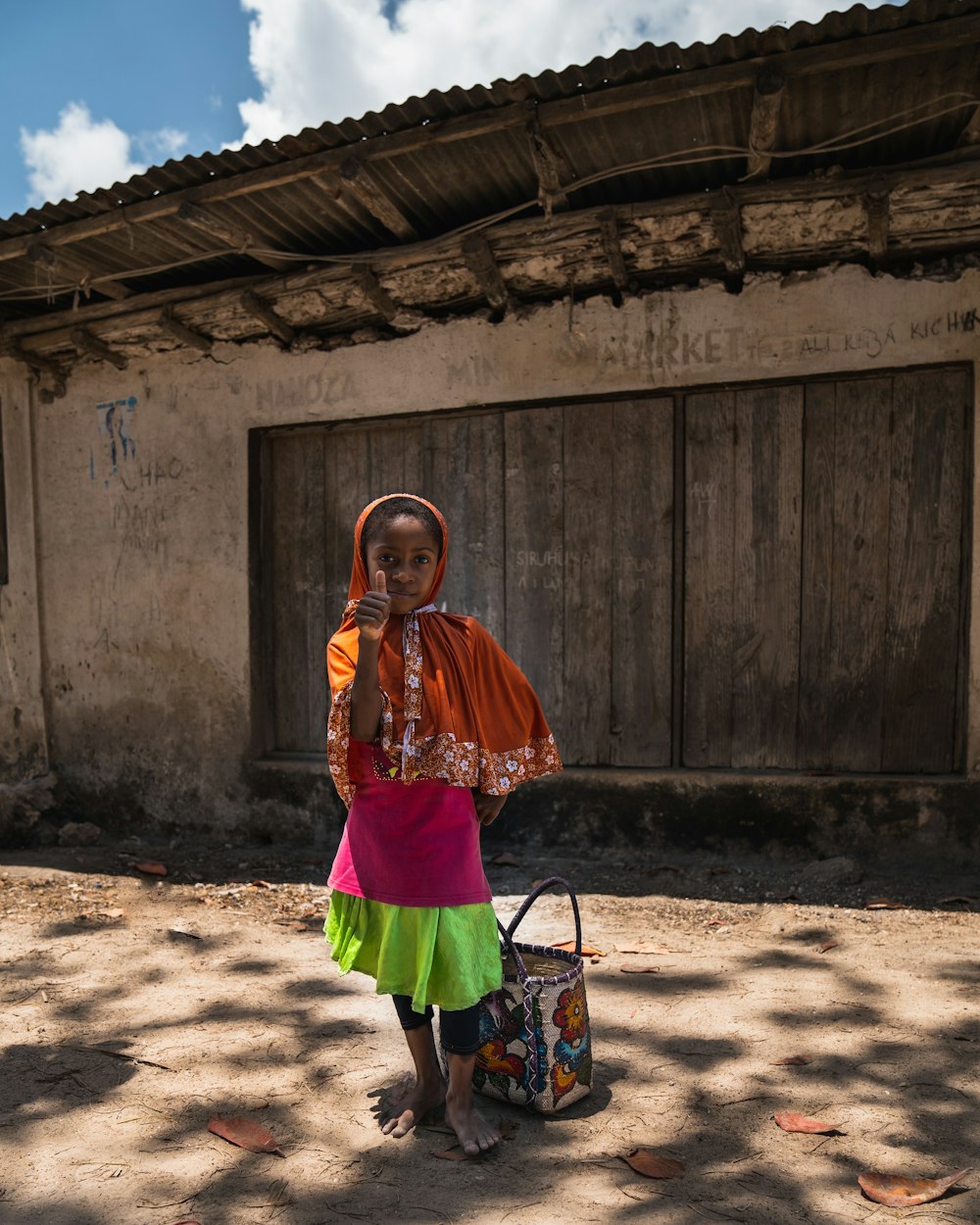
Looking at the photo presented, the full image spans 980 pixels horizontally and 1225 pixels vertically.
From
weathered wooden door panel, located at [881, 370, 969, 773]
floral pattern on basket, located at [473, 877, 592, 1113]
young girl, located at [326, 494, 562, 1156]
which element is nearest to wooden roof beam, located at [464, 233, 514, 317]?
weathered wooden door panel, located at [881, 370, 969, 773]

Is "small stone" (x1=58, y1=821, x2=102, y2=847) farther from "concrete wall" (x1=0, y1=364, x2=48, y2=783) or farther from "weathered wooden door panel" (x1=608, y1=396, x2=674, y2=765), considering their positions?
"weathered wooden door panel" (x1=608, y1=396, x2=674, y2=765)

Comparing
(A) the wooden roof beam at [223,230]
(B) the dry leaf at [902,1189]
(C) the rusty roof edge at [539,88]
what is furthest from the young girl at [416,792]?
(A) the wooden roof beam at [223,230]

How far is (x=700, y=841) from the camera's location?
14.9 feet

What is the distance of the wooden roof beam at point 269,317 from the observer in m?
4.76

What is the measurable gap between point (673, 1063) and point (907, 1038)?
2.24 feet

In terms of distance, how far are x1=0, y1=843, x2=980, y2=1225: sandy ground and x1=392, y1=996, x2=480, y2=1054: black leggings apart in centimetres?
22

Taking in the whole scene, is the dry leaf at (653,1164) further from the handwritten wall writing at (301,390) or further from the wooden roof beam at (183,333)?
the wooden roof beam at (183,333)

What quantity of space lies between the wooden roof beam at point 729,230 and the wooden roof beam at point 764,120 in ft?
0.40

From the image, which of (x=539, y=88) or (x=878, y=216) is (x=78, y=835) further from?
(x=878, y=216)

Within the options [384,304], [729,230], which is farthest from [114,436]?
[729,230]

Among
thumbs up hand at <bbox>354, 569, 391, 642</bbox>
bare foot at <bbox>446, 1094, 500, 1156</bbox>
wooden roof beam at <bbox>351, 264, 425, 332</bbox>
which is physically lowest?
bare foot at <bbox>446, 1094, 500, 1156</bbox>

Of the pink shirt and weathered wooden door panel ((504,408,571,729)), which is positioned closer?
the pink shirt

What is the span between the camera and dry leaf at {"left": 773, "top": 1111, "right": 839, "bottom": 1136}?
6.88 feet

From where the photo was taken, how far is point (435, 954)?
2041mm
